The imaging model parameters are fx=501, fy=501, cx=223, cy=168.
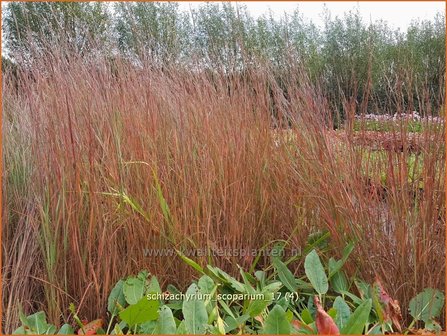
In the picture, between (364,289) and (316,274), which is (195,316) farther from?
(364,289)

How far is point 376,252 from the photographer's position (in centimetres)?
167

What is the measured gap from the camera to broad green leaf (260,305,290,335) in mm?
1364

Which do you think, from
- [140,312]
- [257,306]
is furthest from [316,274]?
[140,312]

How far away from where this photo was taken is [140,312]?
4.81ft

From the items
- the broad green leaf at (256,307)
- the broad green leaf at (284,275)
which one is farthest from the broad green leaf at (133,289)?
the broad green leaf at (284,275)

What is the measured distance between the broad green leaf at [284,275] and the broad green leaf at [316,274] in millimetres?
106

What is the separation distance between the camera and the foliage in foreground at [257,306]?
145 cm

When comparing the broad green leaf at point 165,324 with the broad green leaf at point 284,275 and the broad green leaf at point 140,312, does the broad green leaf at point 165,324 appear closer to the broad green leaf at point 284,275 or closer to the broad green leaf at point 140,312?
the broad green leaf at point 140,312

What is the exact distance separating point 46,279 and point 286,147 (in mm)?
1001

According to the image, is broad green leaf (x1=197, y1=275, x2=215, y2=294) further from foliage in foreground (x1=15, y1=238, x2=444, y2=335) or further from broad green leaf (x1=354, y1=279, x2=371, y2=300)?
broad green leaf (x1=354, y1=279, x2=371, y2=300)

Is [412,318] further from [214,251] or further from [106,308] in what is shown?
[106,308]

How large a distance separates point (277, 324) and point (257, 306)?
17 centimetres

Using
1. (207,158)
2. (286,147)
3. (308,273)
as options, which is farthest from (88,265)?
Result: (286,147)

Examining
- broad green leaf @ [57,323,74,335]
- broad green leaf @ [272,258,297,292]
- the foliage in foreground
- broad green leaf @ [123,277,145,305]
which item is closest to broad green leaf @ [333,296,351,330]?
the foliage in foreground
